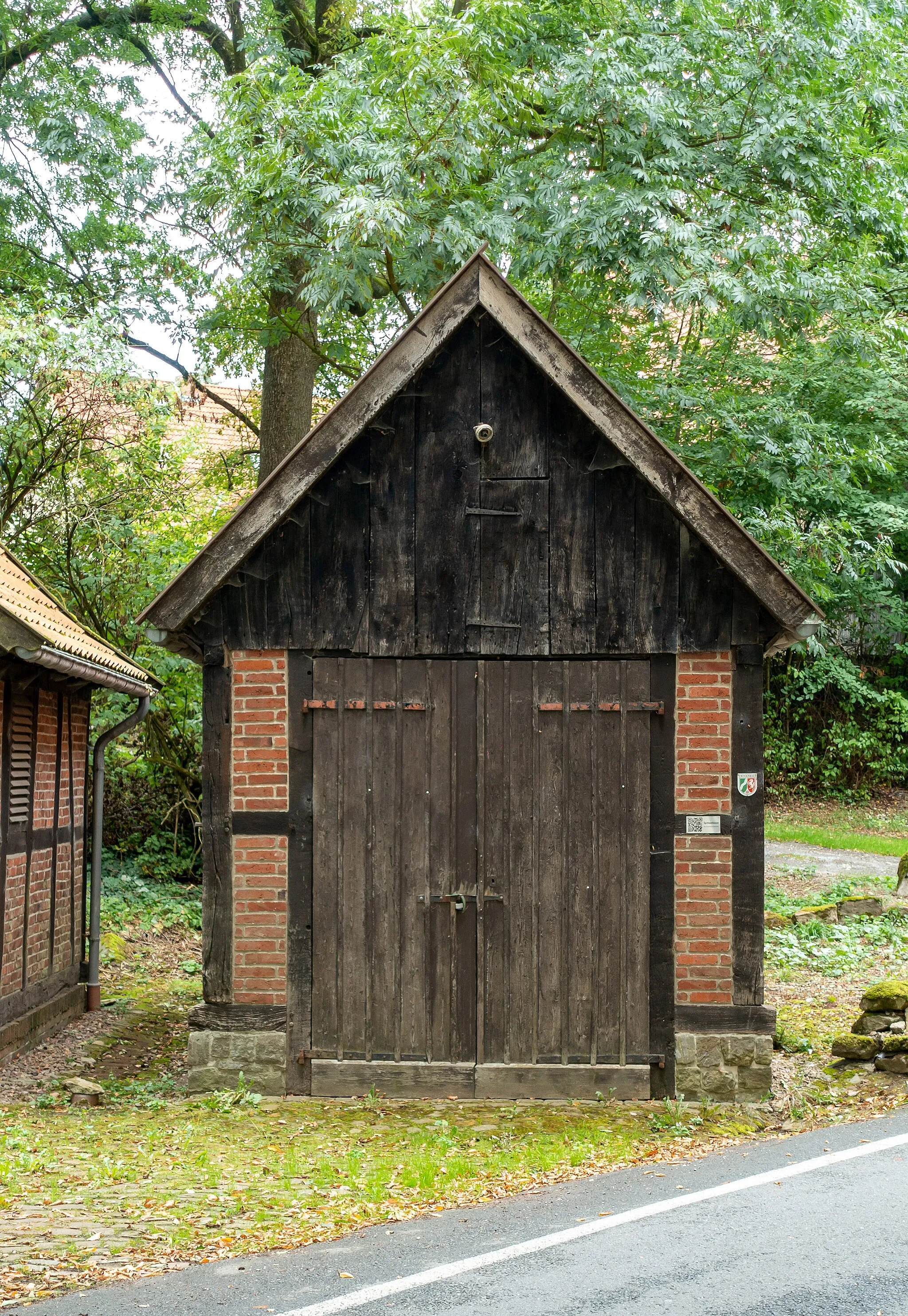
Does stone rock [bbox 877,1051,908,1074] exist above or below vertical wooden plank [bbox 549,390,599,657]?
below

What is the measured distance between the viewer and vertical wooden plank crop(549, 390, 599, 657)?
7.96m

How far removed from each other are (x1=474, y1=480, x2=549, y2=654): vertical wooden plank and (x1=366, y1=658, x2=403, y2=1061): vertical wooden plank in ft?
2.44

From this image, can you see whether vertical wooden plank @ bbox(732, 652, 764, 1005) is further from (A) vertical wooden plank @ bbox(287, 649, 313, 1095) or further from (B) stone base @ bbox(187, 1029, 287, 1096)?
(B) stone base @ bbox(187, 1029, 287, 1096)

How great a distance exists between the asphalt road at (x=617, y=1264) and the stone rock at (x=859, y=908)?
932cm

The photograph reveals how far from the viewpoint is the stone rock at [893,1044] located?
8.57 metres

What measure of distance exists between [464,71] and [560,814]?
8190mm

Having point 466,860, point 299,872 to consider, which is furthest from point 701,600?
point 299,872

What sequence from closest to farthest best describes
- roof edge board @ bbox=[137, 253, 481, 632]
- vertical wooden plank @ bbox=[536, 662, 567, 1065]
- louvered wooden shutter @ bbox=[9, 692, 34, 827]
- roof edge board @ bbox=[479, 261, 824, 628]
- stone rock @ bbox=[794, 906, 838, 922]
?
roof edge board @ bbox=[479, 261, 824, 628]
roof edge board @ bbox=[137, 253, 481, 632]
vertical wooden plank @ bbox=[536, 662, 567, 1065]
louvered wooden shutter @ bbox=[9, 692, 34, 827]
stone rock @ bbox=[794, 906, 838, 922]

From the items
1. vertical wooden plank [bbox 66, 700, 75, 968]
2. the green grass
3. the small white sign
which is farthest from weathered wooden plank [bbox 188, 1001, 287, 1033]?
the green grass

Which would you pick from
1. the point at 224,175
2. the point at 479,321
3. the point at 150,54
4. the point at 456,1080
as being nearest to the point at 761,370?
the point at 224,175

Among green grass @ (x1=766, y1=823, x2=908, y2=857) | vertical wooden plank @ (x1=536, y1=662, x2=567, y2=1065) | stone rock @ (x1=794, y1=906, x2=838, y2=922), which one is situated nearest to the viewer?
vertical wooden plank @ (x1=536, y1=662, x2=567, y2=1065)

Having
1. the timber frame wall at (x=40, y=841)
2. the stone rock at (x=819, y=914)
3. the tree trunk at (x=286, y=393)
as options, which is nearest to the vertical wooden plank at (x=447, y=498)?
the timber frame wall at (x=40, y=841)

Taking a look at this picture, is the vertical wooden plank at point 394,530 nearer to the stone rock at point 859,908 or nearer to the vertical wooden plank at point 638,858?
the vertical wooden plank at point 638,858

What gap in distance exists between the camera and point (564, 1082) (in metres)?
7.84
